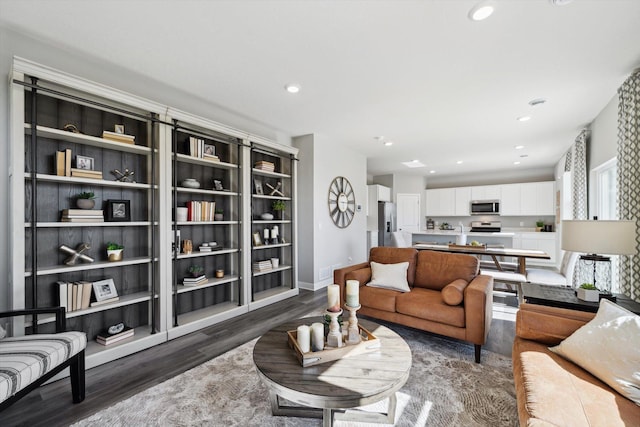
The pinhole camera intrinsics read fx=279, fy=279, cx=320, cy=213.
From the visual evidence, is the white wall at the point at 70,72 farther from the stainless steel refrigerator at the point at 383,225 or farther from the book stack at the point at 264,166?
the stainless steel refrigerator at the point at 383,225

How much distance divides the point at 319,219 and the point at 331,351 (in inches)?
129

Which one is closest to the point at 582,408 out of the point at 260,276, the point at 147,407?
the point at 147,407

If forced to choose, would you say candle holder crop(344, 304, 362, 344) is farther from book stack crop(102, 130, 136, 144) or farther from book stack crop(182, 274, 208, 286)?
book stack crop(102, 130, 136, 144)

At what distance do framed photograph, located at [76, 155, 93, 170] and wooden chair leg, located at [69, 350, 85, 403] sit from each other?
1.55 metres

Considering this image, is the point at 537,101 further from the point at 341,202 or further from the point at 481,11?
the point at 341,202

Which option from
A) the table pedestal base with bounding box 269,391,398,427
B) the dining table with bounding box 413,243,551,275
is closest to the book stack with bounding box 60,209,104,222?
the table pedestal base with bounding box 269,391,398,427

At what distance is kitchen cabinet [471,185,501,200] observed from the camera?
792 centimetres

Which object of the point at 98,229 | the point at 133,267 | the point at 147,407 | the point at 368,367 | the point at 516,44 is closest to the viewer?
the point at 368,367

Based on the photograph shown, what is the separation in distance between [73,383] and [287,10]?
291 cm

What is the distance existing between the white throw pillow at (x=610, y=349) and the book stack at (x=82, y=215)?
3.60 meters

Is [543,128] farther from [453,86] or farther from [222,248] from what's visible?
[222,248]

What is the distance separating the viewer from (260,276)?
14.2 feet

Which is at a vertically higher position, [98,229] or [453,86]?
[453,86]

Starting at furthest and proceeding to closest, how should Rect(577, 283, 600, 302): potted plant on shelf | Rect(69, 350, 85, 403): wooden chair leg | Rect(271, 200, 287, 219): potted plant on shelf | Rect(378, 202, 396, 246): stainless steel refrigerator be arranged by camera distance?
Rect(378, 202, 396, 246): stainless steel refrigerator < Rect(271, 200, 287, 219): potted plant on shelf < Rect(577, 283, 600, 302): potted plant on shelf < Rect(69, 350, 85, 403): wooden chair leg
